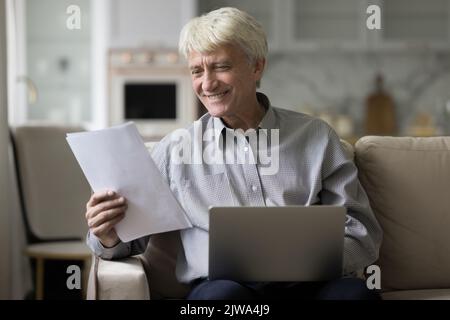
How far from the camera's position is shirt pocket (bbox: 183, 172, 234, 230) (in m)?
1.82

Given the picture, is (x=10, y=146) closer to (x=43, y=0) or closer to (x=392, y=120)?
(x=43, y=0)

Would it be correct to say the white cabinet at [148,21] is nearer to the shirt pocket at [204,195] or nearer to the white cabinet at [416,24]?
the white cabinet at [416,24]

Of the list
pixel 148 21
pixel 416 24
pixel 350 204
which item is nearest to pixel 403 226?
pixel 350 204

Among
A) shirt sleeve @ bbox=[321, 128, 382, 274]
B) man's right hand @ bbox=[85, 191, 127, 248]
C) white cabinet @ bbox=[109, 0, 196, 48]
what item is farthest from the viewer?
white cabinet @ bbox=[109, 0, 196, 48]

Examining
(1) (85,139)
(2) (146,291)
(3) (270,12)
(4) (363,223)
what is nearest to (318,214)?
(4) (363,223)

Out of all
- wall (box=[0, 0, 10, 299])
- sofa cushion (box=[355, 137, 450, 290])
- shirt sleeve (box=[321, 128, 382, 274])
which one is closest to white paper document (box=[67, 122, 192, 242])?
shirt sleeve (box=[321, 128, 382, 274])

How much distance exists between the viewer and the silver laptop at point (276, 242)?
1559 mm

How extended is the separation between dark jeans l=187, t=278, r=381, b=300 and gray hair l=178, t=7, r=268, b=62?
0.57m

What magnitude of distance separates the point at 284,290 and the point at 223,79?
0.54 metres

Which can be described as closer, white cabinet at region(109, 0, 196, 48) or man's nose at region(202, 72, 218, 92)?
man's nose at region(202, 72, 218, 92)

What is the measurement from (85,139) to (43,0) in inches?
161

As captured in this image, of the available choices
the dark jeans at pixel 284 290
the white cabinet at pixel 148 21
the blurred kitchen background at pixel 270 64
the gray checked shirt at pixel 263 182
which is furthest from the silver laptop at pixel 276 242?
the white cabinet at pixel 148 21

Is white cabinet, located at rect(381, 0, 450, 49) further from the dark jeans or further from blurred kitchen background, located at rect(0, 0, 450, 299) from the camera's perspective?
the dark jeans

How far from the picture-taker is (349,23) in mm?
5539
